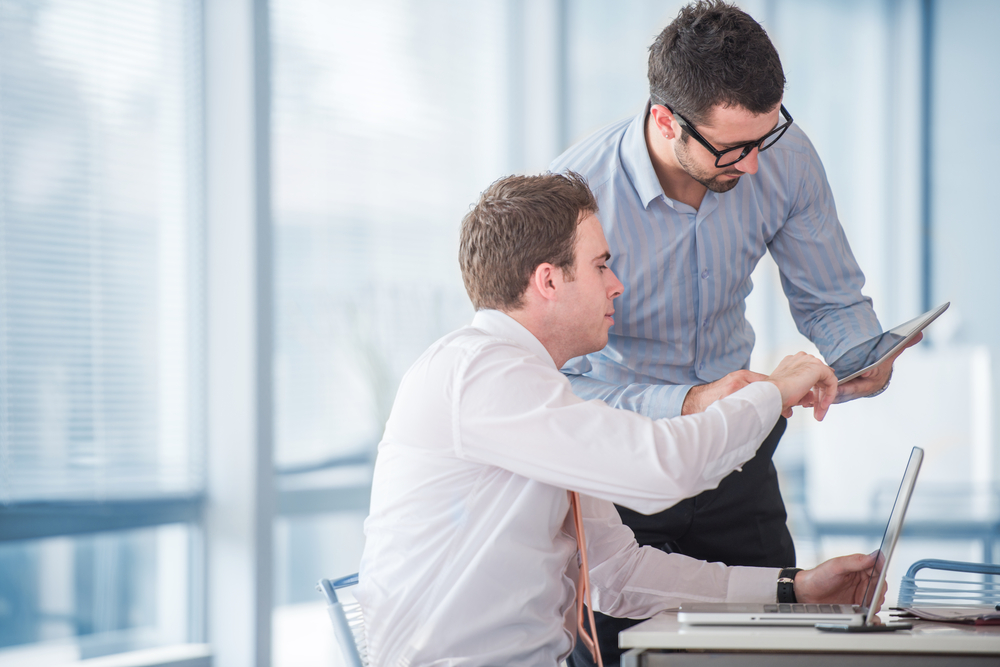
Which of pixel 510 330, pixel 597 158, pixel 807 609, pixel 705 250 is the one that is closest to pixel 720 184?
pixel 705 250

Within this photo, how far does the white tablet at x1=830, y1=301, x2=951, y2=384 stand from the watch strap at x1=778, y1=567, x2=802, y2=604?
0.34 m

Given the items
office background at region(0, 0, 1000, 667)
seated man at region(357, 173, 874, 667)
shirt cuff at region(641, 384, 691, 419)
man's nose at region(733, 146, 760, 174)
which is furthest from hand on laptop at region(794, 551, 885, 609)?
office background at region(0, 0, 1000, 667)

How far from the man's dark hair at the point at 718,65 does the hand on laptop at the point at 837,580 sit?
0.79 metres

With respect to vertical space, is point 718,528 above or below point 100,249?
below

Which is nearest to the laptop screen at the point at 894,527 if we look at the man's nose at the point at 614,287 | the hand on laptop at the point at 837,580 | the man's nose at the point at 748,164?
the hand on laptop at the point at 837,580

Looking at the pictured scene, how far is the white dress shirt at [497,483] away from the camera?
1.29 metres

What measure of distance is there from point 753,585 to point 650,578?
17cm

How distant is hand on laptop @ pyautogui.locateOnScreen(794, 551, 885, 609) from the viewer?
147cm

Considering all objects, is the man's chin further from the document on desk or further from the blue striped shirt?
the document on desk

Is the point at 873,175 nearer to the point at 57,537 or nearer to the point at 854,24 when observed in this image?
the point at 854,24

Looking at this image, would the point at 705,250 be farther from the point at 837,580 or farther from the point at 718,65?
the point at 837,580

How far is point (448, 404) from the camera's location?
1351mm

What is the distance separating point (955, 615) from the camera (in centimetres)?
Answer: 130

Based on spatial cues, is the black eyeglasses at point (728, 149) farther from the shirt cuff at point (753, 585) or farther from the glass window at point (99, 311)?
the glass window at point (99, 311)
